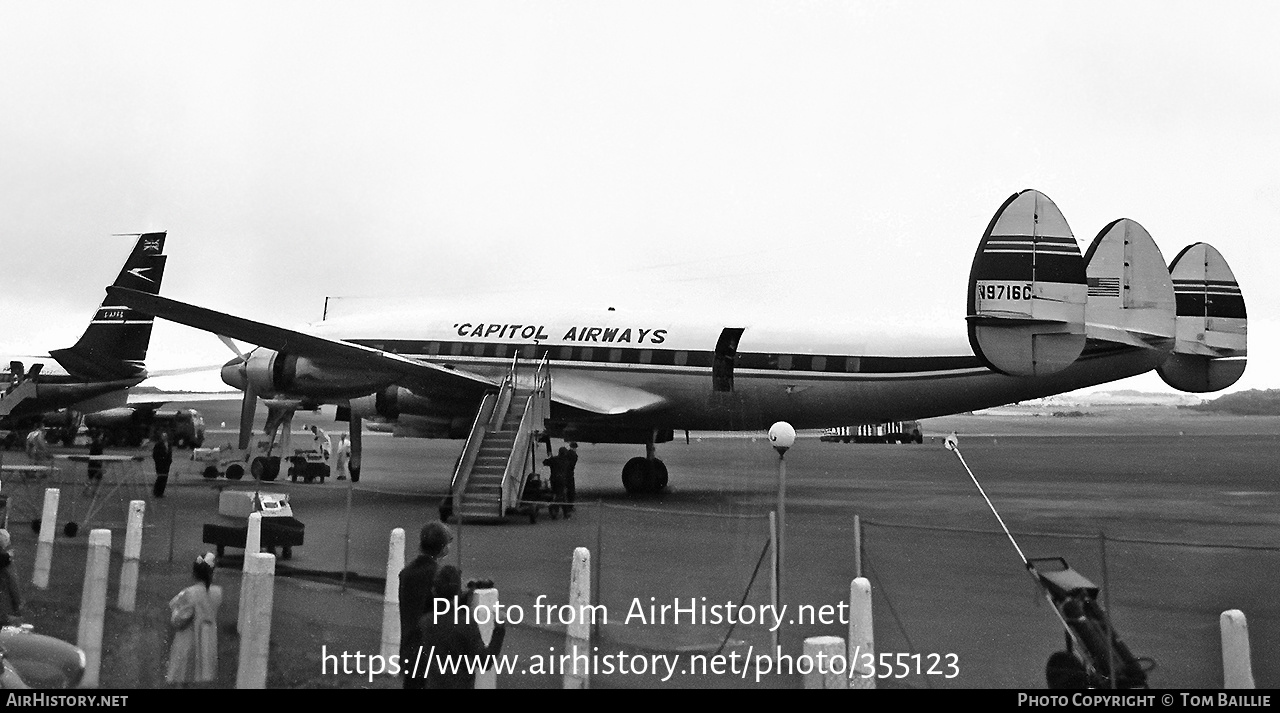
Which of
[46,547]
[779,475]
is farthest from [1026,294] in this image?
[46,547]

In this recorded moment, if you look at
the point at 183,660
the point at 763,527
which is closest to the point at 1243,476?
the point at 763,527

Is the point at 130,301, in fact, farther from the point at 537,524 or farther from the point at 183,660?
the point at 183,660

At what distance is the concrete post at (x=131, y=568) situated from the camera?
33.4ft

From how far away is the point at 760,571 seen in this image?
433 inches

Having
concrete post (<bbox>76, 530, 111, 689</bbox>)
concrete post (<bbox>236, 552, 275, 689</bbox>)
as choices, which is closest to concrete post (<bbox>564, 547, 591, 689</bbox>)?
concrete post (<bbox>236, 552, 275, 689</bbox>)

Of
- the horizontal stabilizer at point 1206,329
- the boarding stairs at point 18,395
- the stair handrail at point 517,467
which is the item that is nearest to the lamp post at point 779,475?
the stair handrail at point 517,467

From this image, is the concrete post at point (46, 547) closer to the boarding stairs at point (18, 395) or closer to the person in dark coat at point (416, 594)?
the person in dark coat at point (416, 594)

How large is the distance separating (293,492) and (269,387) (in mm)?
2222

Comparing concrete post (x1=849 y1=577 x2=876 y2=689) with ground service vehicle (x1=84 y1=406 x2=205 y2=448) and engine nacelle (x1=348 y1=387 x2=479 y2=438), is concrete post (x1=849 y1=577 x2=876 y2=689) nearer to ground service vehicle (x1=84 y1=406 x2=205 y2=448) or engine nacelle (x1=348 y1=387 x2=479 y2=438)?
engine nacelle (x1=348 y1=387 x2=479 y2=438)

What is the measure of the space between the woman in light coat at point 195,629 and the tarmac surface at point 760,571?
1.44ft

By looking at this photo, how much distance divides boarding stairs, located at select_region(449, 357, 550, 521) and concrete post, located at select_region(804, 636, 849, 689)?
8.88 meters

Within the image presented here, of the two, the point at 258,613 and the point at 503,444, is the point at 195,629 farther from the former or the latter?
the point at 503,444

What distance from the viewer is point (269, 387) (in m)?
21.3

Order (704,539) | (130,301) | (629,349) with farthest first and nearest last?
(629,349)
(130,301)
(704,539)
